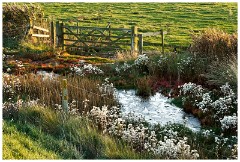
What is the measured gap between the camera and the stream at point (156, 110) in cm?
1229

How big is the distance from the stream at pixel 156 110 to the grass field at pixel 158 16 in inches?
655

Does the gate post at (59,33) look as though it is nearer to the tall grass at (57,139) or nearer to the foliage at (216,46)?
the foliage at (216,46)

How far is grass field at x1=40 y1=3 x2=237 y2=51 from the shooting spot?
36500mm

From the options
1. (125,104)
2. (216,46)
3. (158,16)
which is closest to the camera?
(125,104)

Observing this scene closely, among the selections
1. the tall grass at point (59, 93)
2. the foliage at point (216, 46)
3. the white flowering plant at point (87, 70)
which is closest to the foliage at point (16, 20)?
the white flowering plant at point (87, 70)

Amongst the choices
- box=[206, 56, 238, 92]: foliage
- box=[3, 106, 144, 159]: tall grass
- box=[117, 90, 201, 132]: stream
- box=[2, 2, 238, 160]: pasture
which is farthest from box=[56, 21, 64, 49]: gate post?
box=[3, 106, 144, 159]: tall grass

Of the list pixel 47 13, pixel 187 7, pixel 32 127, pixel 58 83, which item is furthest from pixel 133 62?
pixel 187 7

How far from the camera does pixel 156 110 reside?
44.2 feet

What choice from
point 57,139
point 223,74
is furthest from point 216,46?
point 57,139

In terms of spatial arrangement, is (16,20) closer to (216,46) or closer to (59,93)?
(216,46)

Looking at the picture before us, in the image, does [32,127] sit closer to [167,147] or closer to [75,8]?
[167,147]

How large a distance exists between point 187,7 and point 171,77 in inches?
1240

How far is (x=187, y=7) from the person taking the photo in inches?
1870

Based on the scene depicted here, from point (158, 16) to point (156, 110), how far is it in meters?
30.8
